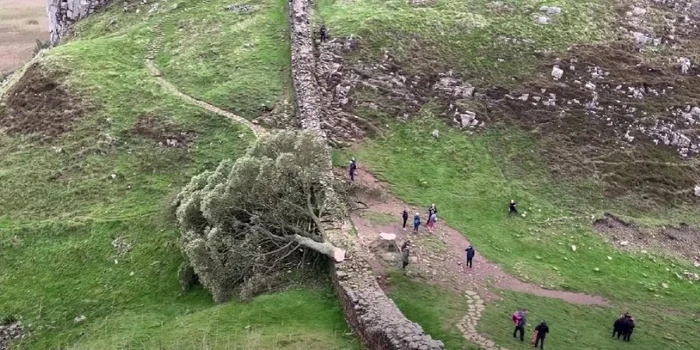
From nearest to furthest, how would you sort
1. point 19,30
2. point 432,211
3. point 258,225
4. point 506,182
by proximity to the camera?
point 258,225, point 432,211, point 506,182, point 19,30

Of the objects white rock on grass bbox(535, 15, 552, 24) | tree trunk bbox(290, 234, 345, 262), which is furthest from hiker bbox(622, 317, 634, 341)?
white rock on grass bbox(535, 15, 552, 24)

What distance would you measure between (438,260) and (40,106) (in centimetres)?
3506

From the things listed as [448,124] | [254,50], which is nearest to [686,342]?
[448,124]

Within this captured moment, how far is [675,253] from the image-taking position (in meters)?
41.3

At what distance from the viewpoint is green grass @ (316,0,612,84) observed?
185ft

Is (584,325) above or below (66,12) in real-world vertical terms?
below

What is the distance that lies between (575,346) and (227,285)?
15980 millimetres

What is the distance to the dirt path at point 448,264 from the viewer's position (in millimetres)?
33844

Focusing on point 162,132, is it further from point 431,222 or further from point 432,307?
point 432,307

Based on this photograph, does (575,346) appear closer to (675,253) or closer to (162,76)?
(675,253)

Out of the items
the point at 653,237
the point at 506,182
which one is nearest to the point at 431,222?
the point at 506,182

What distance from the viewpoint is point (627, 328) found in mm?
30781

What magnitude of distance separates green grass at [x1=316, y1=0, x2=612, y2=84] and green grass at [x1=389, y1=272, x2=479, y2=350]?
1004 inches

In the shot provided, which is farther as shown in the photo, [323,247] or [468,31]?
[468,31]
